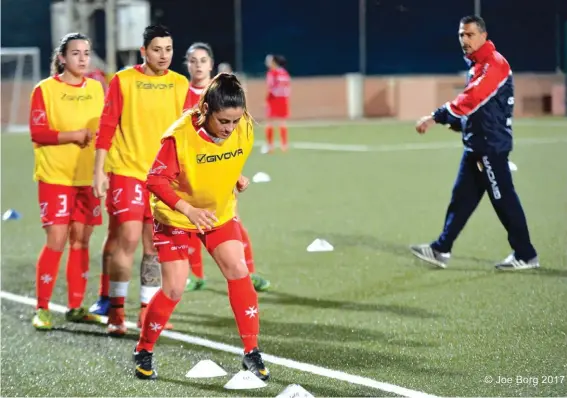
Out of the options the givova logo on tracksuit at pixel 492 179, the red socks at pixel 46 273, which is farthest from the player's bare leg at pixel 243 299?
the givova logo on tracksuit at pixel 492 179

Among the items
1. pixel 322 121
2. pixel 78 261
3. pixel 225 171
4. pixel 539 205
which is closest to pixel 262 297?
pixel 78 261

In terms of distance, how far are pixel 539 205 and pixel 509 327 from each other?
5.97 metres

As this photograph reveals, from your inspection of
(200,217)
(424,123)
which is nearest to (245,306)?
(200,217)

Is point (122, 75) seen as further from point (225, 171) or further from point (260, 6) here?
point (260, 6)

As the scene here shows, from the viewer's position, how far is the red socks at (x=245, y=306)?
5.71 meters

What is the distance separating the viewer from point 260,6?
32.9 metres

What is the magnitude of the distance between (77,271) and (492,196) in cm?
356

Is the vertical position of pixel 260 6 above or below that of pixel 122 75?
above

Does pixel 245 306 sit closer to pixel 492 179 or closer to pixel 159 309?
pixel 159 309

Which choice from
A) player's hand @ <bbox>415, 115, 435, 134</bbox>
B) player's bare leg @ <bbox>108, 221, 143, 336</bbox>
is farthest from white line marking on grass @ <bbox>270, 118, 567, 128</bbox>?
player's bare leg @ <bbox>108, 221, 143, 336</bbox>

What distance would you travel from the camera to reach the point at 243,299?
18.7 ft

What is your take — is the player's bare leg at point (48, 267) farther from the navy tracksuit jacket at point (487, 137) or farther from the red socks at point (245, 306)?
the navy tracksuit jacket at point (487, 137)

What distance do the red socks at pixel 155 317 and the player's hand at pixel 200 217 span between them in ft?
1.83

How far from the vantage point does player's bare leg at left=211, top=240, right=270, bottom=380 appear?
5699mm
